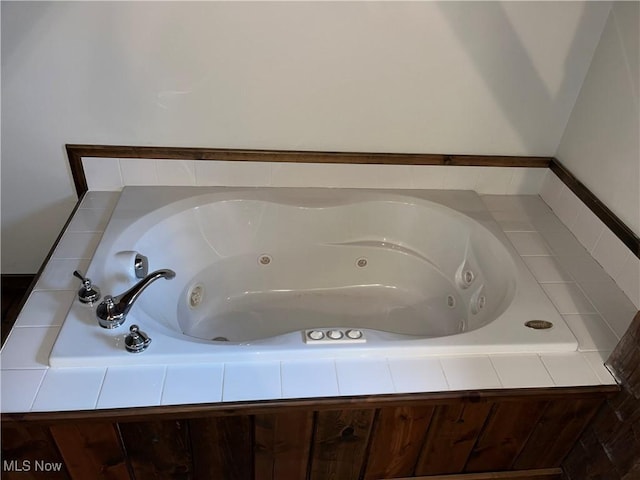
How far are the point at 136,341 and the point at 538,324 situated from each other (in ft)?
3.71

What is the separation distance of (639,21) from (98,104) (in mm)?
1832

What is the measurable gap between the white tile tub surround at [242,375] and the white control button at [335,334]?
0.23ft

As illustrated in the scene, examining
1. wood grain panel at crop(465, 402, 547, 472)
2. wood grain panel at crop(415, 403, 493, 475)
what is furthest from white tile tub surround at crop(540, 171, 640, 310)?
wood grain panel at crop(415, 403, 493, 475)

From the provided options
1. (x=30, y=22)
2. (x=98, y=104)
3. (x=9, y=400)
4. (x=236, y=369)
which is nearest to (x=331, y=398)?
(x=236, y=369)

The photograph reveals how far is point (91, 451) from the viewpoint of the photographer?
121 cm

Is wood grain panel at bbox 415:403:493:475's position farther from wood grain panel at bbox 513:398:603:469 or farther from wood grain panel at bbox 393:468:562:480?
wood grain panel at bbox 513:398:603:469

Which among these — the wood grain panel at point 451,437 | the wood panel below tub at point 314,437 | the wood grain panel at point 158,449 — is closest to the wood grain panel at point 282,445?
the wood panel below tub at point 314,437

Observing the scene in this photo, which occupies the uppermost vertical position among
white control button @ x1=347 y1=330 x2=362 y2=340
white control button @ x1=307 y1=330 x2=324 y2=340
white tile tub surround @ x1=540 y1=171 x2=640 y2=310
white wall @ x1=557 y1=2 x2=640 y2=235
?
white wall @ x1=557 y1=2 x2=640 y2=235

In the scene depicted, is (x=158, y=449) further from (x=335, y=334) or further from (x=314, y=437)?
(x=335, y=334)

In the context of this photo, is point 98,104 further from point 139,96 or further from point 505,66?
point 505,66

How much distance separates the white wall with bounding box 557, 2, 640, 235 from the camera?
5.12ft

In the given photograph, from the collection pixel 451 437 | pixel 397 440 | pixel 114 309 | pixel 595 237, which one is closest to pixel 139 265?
pixel 114 309

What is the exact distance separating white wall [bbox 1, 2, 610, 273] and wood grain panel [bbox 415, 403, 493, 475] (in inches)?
41.6

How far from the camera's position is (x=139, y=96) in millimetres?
1723
